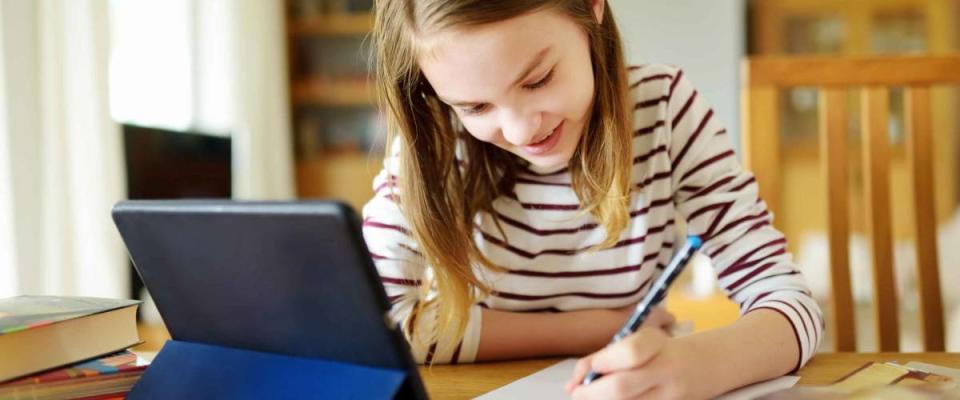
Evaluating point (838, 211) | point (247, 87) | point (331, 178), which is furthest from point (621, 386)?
point (331, 178)

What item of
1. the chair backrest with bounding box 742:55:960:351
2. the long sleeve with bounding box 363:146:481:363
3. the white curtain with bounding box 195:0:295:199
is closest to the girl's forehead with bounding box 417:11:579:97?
the long sleeve with bounding box 363:146:481:363

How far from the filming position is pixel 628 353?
19.8 inches

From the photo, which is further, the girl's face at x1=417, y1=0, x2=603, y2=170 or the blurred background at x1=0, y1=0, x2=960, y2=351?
the blurred background at x1=0, y1=0, x2=960, y2=351

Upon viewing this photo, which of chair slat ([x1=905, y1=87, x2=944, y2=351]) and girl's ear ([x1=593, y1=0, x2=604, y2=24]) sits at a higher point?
girl's ear ([x1=593, y1=0, x2=604, y2=24])

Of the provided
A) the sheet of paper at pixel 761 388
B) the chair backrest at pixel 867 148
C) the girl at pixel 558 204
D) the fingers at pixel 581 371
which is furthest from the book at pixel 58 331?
the chair backrest at pixel 867 148

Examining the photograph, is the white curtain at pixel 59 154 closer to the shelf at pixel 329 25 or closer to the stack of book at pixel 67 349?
the stack of book at pixel 67 349

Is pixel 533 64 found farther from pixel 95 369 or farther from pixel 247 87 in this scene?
pixel 247 87

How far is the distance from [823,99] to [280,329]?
86 centimetres

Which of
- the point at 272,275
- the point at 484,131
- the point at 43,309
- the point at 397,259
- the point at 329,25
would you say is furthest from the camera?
the point at 329,25

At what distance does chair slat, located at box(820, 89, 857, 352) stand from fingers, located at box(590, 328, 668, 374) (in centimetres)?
62

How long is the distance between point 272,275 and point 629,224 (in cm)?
47

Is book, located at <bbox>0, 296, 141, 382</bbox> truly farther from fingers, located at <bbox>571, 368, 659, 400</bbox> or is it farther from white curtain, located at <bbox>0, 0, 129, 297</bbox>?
white curtain, located at <bbox>0, 0, 129, 297</bbox>

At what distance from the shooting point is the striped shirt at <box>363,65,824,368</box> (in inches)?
31.6

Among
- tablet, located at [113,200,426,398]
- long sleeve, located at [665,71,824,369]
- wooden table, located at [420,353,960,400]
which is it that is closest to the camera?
tablet, located at [113,200,426,398]
